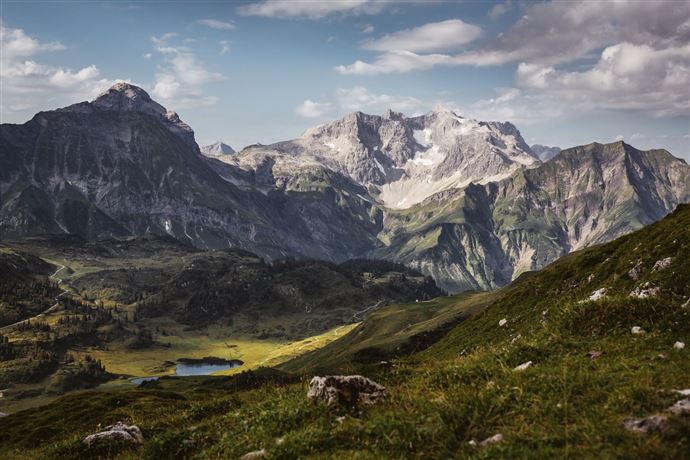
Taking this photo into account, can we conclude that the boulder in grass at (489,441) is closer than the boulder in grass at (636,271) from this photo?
Yes

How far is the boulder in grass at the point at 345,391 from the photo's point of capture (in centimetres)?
2036

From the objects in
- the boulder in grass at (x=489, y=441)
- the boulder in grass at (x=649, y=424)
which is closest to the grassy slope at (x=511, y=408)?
the boulder in grass at (x=489, y=441)

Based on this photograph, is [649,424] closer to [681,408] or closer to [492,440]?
[681,408]

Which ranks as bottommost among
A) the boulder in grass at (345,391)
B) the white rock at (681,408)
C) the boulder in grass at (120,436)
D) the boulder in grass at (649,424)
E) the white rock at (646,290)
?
the boulder in grass at (120,436)

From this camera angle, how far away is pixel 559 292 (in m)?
69.2

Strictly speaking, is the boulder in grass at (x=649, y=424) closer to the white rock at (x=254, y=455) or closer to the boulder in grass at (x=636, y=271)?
the white rock at (x=254, y=455)

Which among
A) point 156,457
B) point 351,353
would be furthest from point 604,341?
point 351,353

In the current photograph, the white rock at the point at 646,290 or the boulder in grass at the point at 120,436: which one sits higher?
the white rock at the point at 646,290

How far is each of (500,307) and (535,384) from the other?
72.0 meters

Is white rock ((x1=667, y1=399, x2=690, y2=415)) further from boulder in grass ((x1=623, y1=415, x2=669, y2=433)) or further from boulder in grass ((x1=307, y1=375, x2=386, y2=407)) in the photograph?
boulder in grass ((x1=307, y1=375, x2=386, y2=407))

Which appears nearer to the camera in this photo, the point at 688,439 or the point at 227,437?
the point at 688,439

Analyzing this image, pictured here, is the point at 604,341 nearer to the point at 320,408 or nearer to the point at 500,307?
the point at 320,408

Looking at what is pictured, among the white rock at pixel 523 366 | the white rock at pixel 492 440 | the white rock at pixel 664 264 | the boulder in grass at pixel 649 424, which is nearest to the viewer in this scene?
the boulder in grass at pixel 649 424

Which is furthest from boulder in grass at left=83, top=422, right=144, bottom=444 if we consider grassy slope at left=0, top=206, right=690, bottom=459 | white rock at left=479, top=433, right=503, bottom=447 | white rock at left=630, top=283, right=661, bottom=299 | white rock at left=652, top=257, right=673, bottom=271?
white rock at left=652, top=257, right=673, bottom=271
